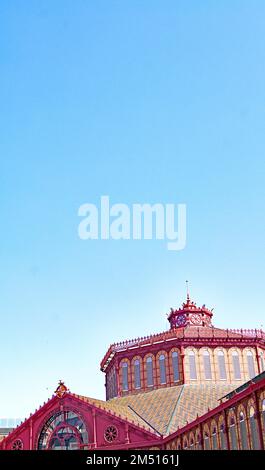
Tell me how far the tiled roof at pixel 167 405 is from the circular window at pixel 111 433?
1.37m

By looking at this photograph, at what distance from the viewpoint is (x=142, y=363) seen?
2429 inches

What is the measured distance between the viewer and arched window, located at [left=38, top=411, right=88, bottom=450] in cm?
5384

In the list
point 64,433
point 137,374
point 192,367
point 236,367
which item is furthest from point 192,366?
point 64,433

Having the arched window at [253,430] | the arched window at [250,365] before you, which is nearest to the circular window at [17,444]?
the arched window at [250,365]

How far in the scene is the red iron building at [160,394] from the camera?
50.3m

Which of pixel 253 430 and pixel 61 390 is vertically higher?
pixel 61 390

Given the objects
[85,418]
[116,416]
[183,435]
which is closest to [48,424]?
[85,418]

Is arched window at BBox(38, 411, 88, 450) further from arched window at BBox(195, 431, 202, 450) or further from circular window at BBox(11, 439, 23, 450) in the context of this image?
arched window at BBox(195, 431, 202, 450)

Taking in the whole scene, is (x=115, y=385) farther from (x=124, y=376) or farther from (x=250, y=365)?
(x=250, y=365)

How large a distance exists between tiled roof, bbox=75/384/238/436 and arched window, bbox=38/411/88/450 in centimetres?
220

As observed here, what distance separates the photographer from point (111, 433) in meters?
52.0

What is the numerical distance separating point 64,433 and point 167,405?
973 centimetres

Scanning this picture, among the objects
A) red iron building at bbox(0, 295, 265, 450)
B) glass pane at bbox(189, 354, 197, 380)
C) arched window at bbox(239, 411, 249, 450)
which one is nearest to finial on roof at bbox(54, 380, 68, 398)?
red iron building at bbox(0, 295, 265, 450)
